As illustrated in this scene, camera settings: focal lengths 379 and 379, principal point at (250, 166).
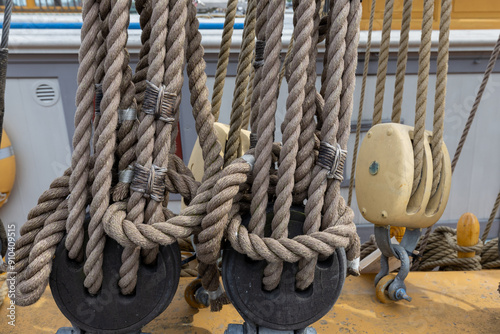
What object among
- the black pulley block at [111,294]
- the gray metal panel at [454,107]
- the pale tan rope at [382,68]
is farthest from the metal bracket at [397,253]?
the gray metal panel at [454,107]

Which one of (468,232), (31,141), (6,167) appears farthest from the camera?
(31,141)

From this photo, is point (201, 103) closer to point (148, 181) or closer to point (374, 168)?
point (148, 181)

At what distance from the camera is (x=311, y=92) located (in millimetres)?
537

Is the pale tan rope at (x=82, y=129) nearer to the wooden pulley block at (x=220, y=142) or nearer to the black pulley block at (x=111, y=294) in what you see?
the black pulley block at (x=111, y=294)

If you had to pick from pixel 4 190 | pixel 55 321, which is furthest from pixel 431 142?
pixel 4 190

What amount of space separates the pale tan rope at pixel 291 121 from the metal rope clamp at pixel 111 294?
149mm

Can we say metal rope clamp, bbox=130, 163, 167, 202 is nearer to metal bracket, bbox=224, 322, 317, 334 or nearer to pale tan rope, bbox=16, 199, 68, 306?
pale tan rope, bbox=16, 199, 68, 306

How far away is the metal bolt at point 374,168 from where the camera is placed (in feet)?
2.70

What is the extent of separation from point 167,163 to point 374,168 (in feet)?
1.62

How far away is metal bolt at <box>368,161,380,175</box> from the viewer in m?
0.82

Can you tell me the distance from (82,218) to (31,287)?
0.35ft

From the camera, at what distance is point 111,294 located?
0.52m

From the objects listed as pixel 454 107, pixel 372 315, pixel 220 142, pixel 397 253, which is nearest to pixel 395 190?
pixel 397 253

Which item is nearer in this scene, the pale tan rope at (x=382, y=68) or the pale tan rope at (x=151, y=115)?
the pale tan rope at (x=151, y=115)
